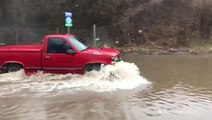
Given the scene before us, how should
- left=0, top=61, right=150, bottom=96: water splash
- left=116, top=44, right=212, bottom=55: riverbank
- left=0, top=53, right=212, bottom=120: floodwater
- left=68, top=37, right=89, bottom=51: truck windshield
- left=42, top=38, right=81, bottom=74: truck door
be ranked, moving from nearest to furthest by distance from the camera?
left=0, top=53, right=212, bottom=120: floodwater < left=0, top=61, right=150, bottom=96: water splash < left=42, top=38, right=81, bottom=74: truck door < left=68, top=37, right=89, bottom=51: truck windshield < left=116, top=44, right=212, bottom=55: riverbank

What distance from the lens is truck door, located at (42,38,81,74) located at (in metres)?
14.5

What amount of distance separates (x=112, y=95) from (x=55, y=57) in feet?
11.5

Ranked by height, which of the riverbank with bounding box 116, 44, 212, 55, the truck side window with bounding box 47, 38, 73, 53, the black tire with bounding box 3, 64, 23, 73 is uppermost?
the truck side window with bounding box 47, 38, 73, 53

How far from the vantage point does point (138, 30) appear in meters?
28.1

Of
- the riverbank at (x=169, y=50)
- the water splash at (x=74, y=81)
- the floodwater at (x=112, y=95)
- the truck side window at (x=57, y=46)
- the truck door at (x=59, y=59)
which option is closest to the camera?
the floodwater at (x=112, y=95)

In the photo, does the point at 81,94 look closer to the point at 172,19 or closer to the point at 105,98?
the point at 105,98

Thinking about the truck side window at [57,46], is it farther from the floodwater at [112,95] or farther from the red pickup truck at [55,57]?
the floodwater at [112,95]

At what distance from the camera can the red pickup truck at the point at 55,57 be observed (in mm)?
14398

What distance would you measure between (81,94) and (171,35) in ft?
52.1

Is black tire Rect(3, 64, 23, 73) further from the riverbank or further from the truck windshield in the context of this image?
the riverbank

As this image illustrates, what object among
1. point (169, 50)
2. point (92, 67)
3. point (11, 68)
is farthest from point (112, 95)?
point (169, 50)

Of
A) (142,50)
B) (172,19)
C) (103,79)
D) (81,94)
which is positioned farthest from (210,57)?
(81,94)

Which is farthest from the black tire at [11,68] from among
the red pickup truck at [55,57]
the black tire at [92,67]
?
the black tire at [92,67]

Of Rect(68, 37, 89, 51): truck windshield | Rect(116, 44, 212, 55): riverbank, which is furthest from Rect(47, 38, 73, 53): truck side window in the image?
Rect(116, 44, 212, 55): riverbank
